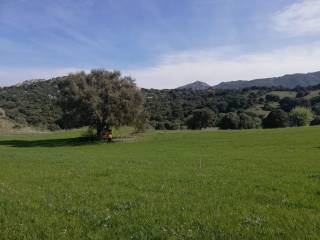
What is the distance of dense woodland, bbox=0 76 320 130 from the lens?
10544 centimetres

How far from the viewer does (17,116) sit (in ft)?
361

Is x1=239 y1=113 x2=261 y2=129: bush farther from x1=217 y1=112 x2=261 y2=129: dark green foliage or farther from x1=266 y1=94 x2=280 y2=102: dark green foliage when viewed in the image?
x1=266 y1=94 x2=280 y2=102: dark green foliage

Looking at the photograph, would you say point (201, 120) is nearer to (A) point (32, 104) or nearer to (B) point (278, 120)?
(B) point (278, 120)

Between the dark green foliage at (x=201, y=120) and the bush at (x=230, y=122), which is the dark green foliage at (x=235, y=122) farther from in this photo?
the dark green foliage at (x=201, y=120)

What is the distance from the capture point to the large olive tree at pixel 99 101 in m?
56.6

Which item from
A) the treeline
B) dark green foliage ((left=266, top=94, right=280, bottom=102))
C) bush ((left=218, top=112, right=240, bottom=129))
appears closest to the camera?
bush ((left=218, top=112, right=240, bottom=129))

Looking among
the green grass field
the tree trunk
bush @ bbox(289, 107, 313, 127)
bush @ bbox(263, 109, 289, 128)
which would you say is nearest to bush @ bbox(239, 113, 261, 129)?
bush @ bbox(263, 109, 289, 128)

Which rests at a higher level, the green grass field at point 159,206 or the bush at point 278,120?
the green grass field at point 159,206

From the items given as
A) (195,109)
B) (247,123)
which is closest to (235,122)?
(247,123)

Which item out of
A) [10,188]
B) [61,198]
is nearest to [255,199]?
[61,198]

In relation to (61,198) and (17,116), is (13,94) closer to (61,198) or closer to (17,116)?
(17,116)

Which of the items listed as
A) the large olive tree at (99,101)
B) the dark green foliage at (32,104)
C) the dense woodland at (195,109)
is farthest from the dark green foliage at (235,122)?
the large olive tree at (99,101)

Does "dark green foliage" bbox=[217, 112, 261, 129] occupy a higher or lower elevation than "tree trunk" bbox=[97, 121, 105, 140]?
lower

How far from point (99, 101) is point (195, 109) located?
69481 mm
